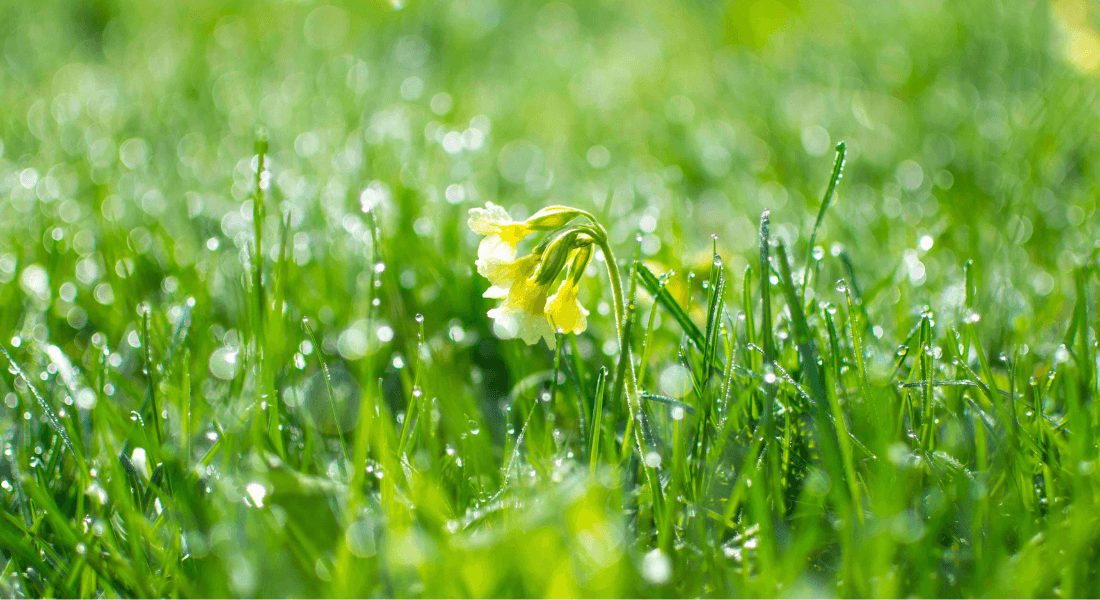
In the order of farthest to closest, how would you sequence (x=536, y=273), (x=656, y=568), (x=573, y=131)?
(x=573, y=131) → (x=536, y=273) → (x=656, y=568)

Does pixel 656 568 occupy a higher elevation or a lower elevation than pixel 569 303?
lower

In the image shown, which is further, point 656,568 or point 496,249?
point 496,249

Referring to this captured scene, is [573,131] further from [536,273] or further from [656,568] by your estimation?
[656,568]

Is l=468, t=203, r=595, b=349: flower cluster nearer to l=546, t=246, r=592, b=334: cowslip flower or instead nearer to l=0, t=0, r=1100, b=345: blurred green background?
l=546, t=246, r=592, b=334: cowslip flower

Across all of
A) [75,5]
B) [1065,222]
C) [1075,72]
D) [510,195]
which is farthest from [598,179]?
[75,5]

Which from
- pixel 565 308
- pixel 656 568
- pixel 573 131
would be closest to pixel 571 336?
pixel 565 308

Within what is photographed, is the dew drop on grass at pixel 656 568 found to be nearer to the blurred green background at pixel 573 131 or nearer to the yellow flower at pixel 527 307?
the yellow flower at pixel 527 307
